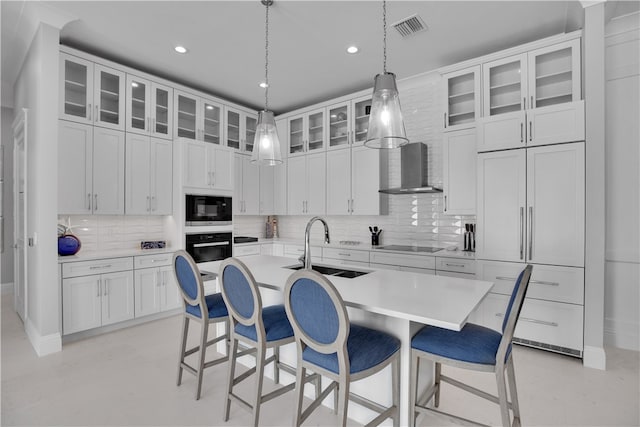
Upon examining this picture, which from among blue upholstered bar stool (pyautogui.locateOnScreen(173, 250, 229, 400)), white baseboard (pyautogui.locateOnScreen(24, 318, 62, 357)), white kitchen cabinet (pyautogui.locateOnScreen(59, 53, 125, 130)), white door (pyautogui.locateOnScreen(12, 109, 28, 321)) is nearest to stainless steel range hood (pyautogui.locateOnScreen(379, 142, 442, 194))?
blue upholstered bar stool (pyautogui.locateOnScreen(173, 250, 229, 400))

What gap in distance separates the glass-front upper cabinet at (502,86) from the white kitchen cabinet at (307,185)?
231cm

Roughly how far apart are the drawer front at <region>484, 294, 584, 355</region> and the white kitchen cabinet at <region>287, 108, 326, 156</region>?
324cm

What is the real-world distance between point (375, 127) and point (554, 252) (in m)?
2.18

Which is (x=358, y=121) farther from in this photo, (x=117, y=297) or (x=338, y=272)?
(x=117, y=297)

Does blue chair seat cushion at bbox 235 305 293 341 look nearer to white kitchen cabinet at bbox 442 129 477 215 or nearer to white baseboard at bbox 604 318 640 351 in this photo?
white kitchen cabinet at bbox 442 129 477 215

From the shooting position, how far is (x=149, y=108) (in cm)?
406

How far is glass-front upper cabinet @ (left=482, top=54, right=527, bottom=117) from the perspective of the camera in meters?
3.38

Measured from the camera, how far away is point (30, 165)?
→ 3299 millimetres

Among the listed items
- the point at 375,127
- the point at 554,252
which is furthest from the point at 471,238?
the point at 375,127

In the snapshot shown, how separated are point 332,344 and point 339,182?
3.39 meters

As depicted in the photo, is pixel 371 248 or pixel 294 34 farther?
pixel 371 248

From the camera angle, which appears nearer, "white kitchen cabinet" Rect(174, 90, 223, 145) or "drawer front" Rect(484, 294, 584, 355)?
"drawer front" Rect(484, 294, 584, 355)

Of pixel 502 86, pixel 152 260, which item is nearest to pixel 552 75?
pixel 502 86

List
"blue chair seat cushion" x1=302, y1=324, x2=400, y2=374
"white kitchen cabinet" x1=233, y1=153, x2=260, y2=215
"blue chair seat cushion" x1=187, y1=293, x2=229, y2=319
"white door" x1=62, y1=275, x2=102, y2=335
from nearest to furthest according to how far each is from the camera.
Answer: "blue chair seat cushion" x1=302, y1=324, x2=400, y2=374, "blue chair seat cushion" x1=187, y1=293, x2=229, y2=319, "white door" x1=62, y1=275, x2=102, y2=335, "white kitchen cabinet" x1=233, y1=153, x2=260, y2=215
